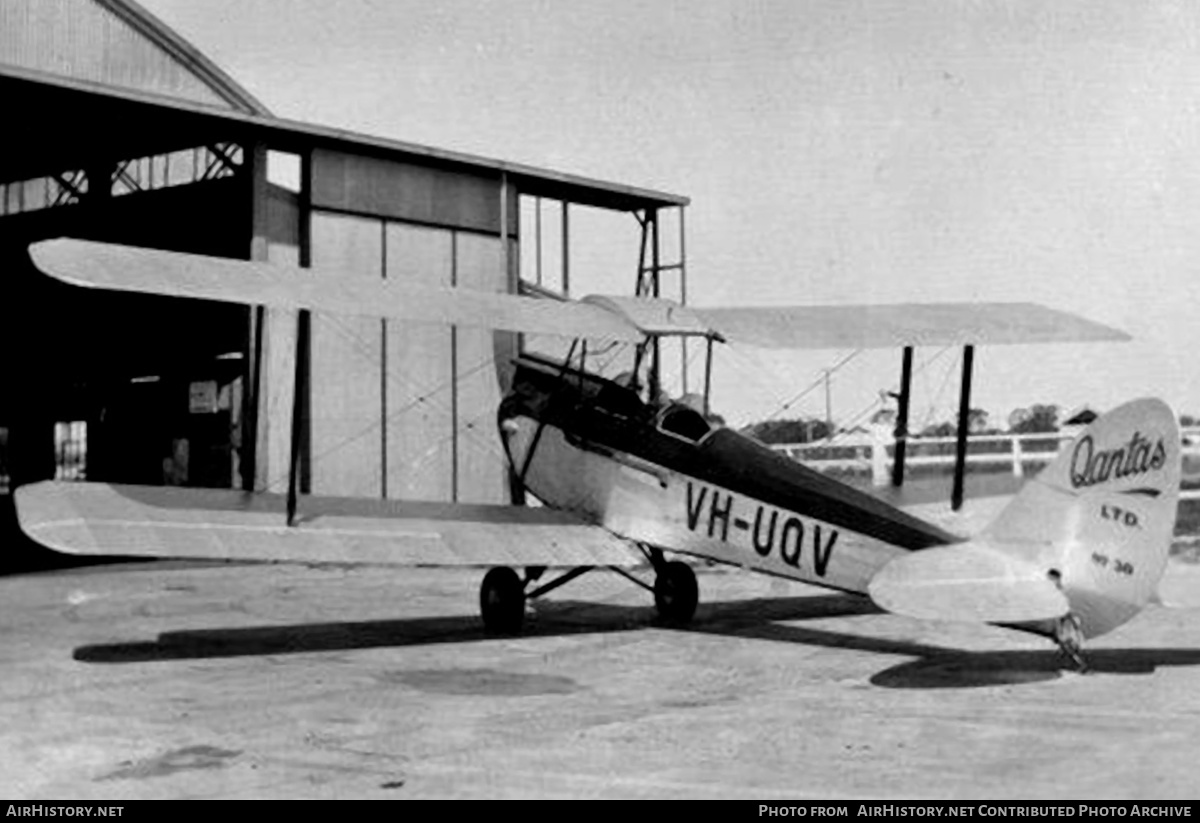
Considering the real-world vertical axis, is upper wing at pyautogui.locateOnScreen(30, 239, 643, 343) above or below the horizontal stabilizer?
above

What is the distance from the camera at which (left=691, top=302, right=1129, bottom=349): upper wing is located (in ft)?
38.5

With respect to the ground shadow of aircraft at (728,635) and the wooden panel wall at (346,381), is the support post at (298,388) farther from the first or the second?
the wooden panel wall at (346,381)

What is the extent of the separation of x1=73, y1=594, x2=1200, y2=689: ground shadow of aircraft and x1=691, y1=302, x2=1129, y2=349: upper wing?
2.42 meters

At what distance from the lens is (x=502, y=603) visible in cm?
1162

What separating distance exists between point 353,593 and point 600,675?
678 cm

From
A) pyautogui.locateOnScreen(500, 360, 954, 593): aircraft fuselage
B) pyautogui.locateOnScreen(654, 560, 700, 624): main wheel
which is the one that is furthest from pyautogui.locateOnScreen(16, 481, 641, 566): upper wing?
pyautogui.locateOnScreen(654, 560, 700, 624): main wheel

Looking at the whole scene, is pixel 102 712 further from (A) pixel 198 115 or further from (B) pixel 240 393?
(B) pixel 240 393

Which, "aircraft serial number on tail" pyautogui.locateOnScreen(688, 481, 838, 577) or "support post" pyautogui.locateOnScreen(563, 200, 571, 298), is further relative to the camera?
"support post" pyautogui.locateOnScreen(563, 200, 571, 298)

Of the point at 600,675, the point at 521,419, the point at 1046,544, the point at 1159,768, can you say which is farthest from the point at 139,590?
the point at 1159,768

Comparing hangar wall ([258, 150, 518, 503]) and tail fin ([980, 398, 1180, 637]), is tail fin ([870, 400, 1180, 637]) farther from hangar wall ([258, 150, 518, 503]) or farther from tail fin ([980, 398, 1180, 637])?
hangar wall ([258, 150, 518, 503])

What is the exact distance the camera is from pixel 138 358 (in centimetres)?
2683

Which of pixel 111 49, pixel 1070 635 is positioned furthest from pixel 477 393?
pixel 1070 635

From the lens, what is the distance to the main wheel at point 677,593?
12.5m

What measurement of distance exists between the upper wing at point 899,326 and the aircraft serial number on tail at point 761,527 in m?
1.36
